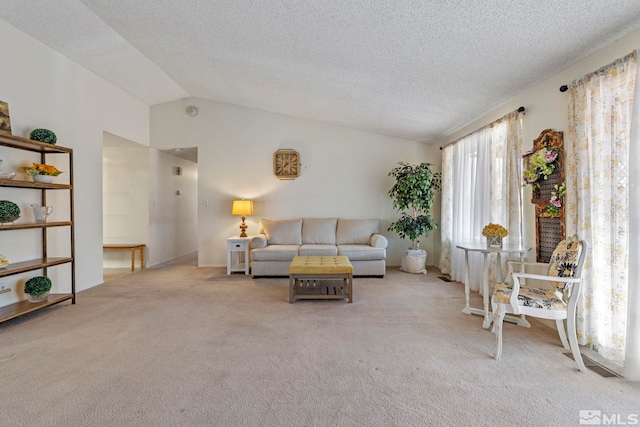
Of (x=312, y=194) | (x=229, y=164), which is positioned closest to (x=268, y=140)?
(x=229, y=164)

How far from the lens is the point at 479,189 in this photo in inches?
156

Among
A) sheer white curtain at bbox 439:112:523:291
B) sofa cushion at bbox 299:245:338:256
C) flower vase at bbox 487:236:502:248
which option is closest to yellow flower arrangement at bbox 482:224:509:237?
flower vase at bbox 487:236:502:248

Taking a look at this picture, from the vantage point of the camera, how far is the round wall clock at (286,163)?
18.5ft

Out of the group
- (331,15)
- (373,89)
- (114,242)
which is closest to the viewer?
(331,15)

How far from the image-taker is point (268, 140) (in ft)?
18.6

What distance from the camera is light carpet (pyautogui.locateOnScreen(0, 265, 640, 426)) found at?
159 centimetres

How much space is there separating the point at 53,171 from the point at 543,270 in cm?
514

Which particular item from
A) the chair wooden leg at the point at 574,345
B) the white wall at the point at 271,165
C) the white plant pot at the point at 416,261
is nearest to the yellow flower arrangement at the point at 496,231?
the chair wooden leg at the point at 574,345

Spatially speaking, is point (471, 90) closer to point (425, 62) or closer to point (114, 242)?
point (425, 62)

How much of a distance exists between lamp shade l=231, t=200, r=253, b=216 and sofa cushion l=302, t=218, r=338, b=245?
101cm

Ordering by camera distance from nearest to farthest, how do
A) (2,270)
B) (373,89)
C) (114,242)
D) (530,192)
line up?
(2,270) < (530,192) < (373,89) < (114,242)

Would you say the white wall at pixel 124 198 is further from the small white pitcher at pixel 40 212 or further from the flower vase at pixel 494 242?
the flower vase at pixel 494 242

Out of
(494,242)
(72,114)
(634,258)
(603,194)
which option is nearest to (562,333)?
(634,258)

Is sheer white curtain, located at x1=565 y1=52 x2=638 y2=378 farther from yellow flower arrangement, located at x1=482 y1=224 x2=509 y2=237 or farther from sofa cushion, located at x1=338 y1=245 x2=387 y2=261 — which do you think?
sofa cushion, located at x1=338 y1=245 x2=387 y2=261
